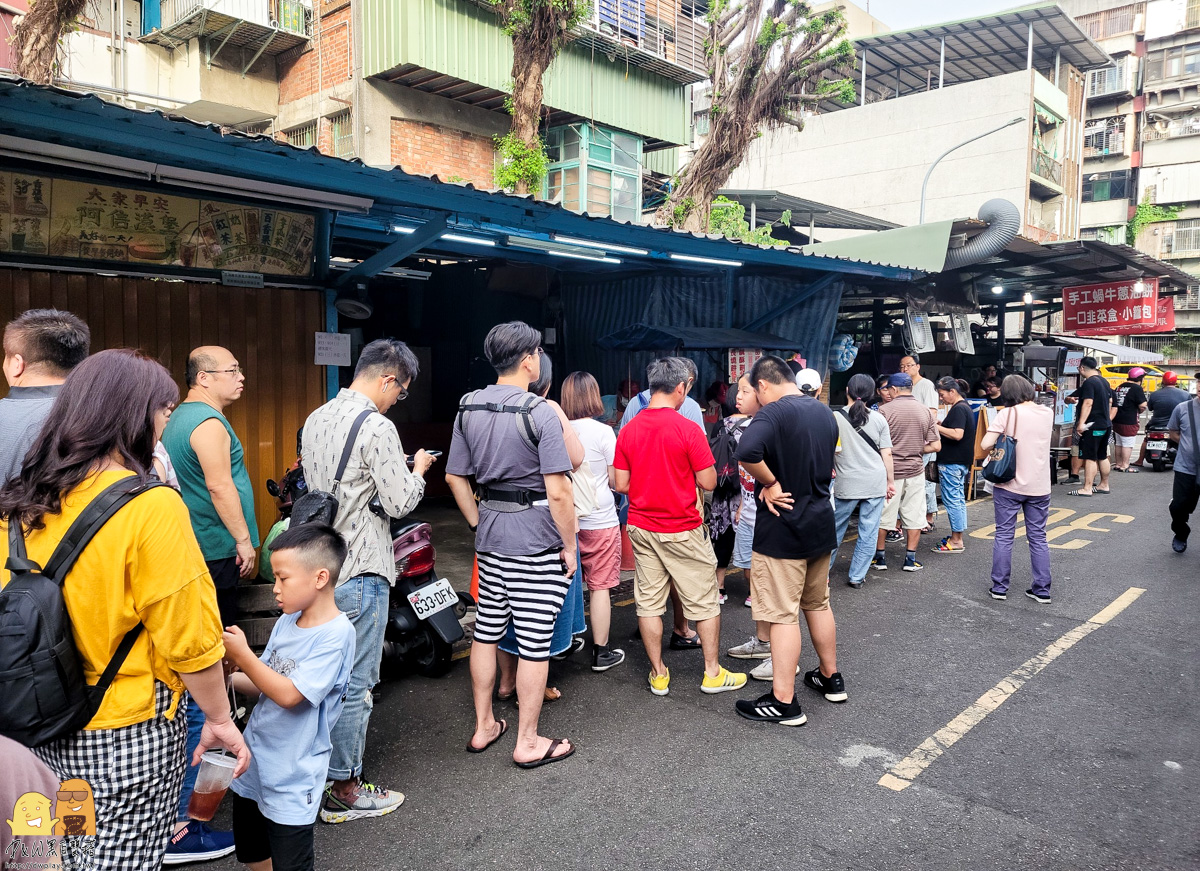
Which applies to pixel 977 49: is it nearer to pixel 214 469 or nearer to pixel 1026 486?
pixel 1026 486

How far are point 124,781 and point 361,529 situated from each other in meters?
1.37

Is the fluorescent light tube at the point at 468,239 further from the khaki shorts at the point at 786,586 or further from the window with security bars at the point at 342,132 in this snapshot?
the window with security bars at the point at 342,132

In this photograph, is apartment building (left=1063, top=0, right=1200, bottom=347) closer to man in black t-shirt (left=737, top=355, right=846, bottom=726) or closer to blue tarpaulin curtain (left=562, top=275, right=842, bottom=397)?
blue tarpaulin curtain (left=562, top=275, right=842, bottom=397)

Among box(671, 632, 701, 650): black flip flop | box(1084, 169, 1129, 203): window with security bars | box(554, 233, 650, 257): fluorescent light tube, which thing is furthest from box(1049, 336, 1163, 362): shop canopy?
box(1084, 169, 1129, 203): window with security bars

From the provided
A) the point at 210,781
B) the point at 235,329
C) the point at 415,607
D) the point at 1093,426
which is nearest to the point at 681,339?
the point at 235,329

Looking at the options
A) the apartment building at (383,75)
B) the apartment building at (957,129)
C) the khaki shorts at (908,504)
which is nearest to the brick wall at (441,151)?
the apartment building at (383,75)

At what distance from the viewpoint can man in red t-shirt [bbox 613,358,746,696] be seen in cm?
430

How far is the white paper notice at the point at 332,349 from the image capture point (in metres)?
5.98

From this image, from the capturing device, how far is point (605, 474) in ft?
15.9

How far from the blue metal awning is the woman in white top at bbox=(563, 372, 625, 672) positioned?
1663 mm

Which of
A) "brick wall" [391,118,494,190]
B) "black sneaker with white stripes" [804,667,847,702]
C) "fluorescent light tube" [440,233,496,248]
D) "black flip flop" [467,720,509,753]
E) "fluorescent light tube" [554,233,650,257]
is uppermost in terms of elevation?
A: "brick wall" [391,118,494,190]

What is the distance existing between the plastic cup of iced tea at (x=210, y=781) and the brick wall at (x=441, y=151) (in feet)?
44.3

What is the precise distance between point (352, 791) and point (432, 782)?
1.25 ft

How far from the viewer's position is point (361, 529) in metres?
3.20
